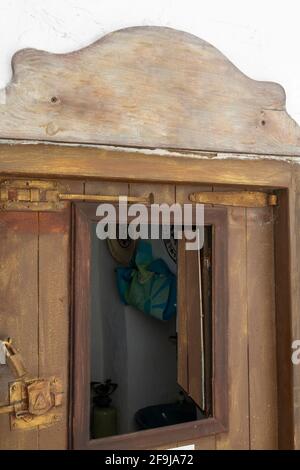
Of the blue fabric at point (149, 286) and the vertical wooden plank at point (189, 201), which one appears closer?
the vertical wooden plank at point (189, 201)

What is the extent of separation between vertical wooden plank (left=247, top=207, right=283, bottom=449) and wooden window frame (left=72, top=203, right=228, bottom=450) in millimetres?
99

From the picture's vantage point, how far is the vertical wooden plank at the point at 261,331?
1.38 metres

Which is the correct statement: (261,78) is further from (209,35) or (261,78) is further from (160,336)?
(160,336)

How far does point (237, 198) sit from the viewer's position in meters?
1.38

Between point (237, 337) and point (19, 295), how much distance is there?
629 millimetres

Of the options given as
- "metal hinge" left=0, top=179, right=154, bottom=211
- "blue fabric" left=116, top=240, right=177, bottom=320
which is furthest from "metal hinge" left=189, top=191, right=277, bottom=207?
"blue fabric" left=116, top=240, right=177, bottom=320

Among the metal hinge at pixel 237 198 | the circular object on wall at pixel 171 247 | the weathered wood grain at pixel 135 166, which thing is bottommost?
the circular object on wall at pixel 171 247

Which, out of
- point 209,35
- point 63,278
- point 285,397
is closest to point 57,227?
point 63,278

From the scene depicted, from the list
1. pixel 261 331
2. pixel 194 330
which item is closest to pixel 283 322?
pixel 261 331

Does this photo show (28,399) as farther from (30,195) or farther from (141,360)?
(141,360)

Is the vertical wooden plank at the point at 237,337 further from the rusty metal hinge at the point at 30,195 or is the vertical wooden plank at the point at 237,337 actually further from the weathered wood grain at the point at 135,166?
the rusty metal hinge at the point at 30,195

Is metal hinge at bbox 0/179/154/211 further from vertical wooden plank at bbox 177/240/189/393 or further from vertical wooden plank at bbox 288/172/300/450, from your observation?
vertical wooden plank at bbox 288/172/300/450

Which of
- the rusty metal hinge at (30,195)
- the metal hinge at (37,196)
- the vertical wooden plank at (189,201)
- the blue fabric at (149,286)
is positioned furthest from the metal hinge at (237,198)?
the blue fabric at (149,286)

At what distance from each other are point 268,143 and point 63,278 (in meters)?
0.68
